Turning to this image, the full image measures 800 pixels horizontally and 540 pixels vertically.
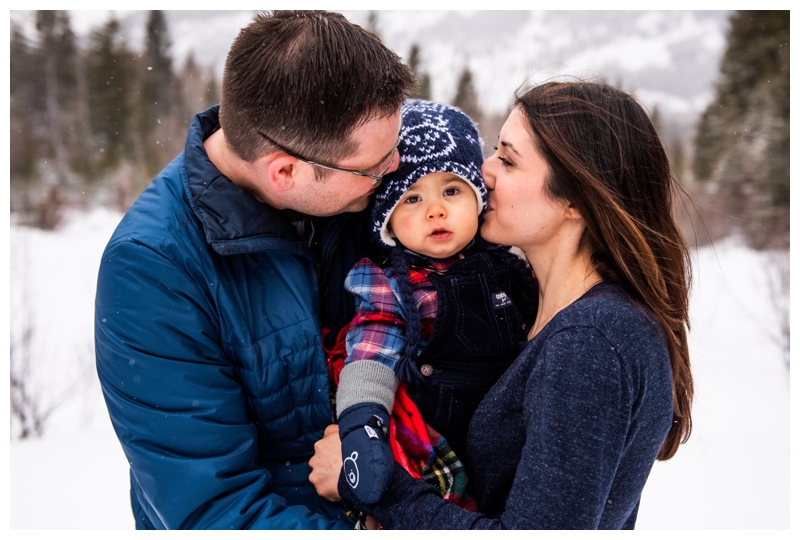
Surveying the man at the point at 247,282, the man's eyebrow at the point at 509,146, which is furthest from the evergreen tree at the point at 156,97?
the man's eyebrow at the point at 509,146

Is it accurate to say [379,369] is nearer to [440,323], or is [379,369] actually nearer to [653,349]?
[440,323]

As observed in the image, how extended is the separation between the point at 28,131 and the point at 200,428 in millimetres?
15521

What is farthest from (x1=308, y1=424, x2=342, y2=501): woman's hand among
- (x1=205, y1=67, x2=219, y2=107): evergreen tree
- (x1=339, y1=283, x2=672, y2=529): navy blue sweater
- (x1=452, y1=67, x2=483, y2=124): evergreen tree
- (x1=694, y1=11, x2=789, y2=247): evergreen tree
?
(x1=694, y1=11, x2=789, y2=247): evergreen tree

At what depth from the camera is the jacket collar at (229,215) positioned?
1.85 meters

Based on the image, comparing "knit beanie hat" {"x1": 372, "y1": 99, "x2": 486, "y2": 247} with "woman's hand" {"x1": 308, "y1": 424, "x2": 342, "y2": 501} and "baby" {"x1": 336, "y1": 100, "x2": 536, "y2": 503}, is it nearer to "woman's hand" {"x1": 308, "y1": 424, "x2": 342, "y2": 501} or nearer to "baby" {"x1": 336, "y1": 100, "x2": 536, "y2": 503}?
"baby" {"x1": 336, "y1": 100, "x2": 536, "y2": 503}

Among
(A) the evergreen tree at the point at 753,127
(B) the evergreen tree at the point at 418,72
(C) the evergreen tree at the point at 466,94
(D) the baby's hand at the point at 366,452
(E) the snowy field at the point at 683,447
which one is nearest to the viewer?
(D) the baby's hand at the point at 366,452

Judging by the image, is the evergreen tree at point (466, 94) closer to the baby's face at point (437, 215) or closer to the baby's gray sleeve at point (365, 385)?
the baby's face at point (437, 215)

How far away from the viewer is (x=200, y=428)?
1804mm

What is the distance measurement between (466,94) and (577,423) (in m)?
11.3

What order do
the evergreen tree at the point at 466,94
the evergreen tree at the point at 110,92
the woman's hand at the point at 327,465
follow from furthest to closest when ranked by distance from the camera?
the evergreen tree at the point at 110,92, the evergreen tree at the point at 466,94, the woman's hand at the point at 327,465

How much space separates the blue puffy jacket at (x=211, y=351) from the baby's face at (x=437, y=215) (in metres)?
0.38

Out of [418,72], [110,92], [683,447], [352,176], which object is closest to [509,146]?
[352,176]

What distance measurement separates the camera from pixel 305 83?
1863 mm

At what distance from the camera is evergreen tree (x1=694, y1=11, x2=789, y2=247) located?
1349 centimetres
